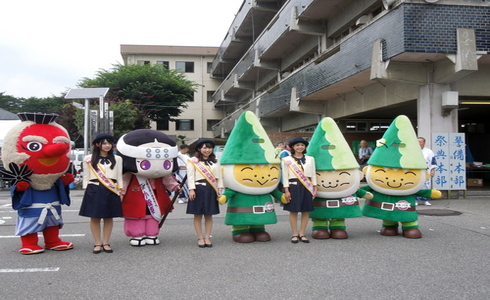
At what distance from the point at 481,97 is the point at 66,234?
11531 millimetres

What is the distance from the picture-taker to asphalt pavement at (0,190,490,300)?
422 cm

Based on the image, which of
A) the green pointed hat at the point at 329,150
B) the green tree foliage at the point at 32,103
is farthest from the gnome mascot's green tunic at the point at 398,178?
the green tree foliage at the point at 32,103

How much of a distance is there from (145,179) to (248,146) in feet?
5.26

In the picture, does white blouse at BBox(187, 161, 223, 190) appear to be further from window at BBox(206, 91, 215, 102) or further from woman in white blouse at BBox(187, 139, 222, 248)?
window at BBox(206, 91, 215, 102)

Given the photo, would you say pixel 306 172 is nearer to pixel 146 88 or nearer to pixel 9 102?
pixel 146 88

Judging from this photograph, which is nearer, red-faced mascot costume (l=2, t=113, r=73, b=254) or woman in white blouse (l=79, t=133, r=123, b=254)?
red-faced mascot costume (l=2, t=113, r=73, b=254)

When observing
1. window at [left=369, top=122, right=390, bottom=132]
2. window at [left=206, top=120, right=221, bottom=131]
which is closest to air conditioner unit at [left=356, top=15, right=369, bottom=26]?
window at [left=369, top=122, right=390, bottom=132]

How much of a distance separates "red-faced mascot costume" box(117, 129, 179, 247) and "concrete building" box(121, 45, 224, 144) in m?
34.4

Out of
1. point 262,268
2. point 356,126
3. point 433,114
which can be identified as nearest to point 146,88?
point 356,126

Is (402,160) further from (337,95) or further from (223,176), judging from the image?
(337,95)

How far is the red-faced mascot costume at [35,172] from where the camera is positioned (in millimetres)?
5746

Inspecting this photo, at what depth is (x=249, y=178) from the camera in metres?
6.37

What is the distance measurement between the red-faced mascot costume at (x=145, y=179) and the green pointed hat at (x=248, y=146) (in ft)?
2.81

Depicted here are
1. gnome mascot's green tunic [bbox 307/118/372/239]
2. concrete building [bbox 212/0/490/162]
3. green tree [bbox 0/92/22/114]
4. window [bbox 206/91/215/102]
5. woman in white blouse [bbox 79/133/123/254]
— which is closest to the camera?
woman in white blouse [bbox 79/133/123/254]
